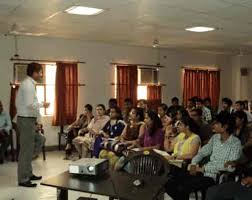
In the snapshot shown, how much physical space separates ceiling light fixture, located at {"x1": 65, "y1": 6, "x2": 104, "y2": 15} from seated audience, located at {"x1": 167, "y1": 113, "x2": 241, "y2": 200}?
238 centimetres

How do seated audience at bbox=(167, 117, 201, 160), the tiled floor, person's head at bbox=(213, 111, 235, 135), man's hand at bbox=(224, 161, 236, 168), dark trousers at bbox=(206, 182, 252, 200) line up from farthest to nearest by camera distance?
1. the tiled floor
2. seated audience at bbox=(167, 117, 201, 160)
3. person's head at bbox=(213, 111, 235, 135)
4. man's hand at bbox=(224, 161, 236, 168)
5. dark trousers at bbox=(206, 182, 252, 200)

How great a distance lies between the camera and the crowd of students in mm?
3793

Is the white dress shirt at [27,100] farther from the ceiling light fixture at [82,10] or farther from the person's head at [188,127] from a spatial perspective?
the person's head at [188,127]

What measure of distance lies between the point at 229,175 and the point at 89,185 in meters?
1.59

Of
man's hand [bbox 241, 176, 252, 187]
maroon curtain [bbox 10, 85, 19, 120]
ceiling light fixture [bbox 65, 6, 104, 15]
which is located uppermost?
ceiling light fixture [bbox 65, 6, 104, 15]

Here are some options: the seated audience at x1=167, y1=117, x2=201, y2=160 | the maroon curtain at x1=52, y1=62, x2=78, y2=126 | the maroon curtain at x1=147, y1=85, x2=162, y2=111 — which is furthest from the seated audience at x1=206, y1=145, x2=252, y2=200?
the maroon curtain at x1=147, y1=85, x2=162, y2=111

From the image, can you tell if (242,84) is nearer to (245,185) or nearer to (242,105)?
(242,105)

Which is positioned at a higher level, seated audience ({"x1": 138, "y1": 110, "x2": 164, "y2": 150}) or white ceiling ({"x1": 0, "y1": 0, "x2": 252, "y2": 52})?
white ceiling ({"x1": 0, "y1": 0, "x2": 252, "y2": 52})

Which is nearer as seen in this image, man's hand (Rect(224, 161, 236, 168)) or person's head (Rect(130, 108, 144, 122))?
man's hand (Rect(224, 161, 236, 168))

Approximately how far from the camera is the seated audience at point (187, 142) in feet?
14.5

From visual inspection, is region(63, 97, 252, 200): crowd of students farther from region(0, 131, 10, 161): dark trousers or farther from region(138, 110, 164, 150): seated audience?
region(0, 131, 10, 161): dark trousers

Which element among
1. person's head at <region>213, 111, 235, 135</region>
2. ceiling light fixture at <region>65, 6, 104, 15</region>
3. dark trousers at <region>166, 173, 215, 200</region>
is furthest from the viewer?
ceiling light fixture at <region>65, 6, 104, 15</region>

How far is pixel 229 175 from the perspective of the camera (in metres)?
3.74

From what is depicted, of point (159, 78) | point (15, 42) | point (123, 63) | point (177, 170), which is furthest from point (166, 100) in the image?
point (177, 170)
